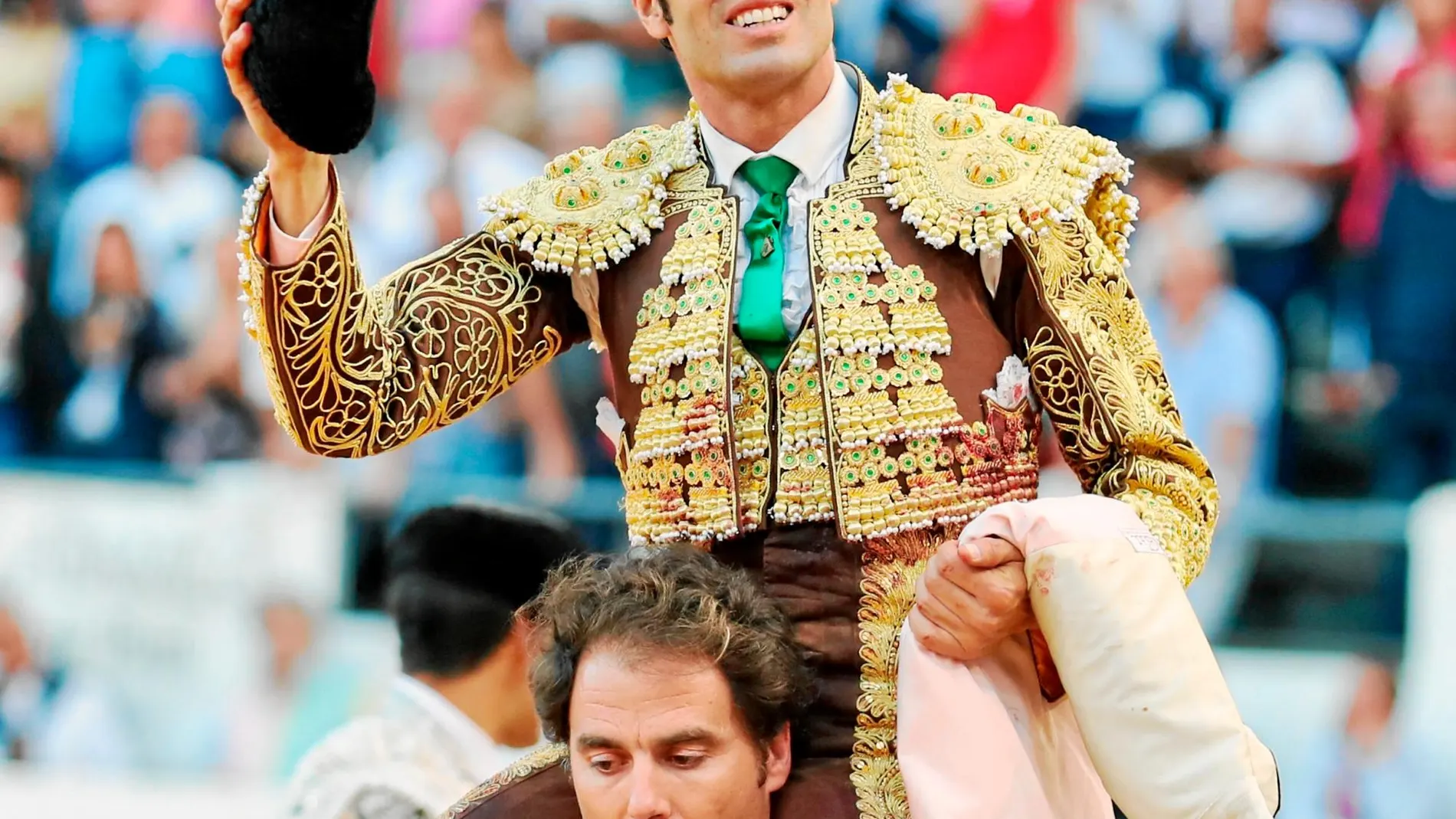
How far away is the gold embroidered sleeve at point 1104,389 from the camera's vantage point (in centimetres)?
239

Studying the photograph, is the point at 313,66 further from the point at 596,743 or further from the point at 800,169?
the point at 596,743

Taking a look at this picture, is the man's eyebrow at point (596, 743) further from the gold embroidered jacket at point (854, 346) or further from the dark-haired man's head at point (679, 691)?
the gold embroidered jacket at point (854, 346)

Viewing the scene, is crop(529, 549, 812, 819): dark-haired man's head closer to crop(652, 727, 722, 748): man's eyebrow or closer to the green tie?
crop(652, 727, 722, 748): man's eyebrow

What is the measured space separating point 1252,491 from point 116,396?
3.78 m

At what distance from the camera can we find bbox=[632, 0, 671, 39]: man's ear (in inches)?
99.5

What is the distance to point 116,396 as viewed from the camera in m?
6.98

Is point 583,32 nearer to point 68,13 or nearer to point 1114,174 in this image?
point 68,13

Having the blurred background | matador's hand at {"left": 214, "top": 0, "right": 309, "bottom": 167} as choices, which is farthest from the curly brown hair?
the blurred background

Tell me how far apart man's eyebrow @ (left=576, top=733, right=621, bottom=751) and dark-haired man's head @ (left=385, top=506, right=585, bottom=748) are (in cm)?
138

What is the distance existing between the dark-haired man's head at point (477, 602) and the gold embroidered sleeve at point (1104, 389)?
1.48 meters

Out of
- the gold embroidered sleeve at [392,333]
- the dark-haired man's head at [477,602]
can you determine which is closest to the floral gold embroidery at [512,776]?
the gold embroidered sleeve at [392,333]

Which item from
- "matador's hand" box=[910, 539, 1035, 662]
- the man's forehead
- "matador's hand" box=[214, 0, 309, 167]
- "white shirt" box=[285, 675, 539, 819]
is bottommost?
"white shirt" box=[285, 675, 539, 819]

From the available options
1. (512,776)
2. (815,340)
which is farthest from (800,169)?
(512,776)

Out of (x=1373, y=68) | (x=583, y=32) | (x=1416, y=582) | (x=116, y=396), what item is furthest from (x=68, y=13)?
(x=1416, y=582)
